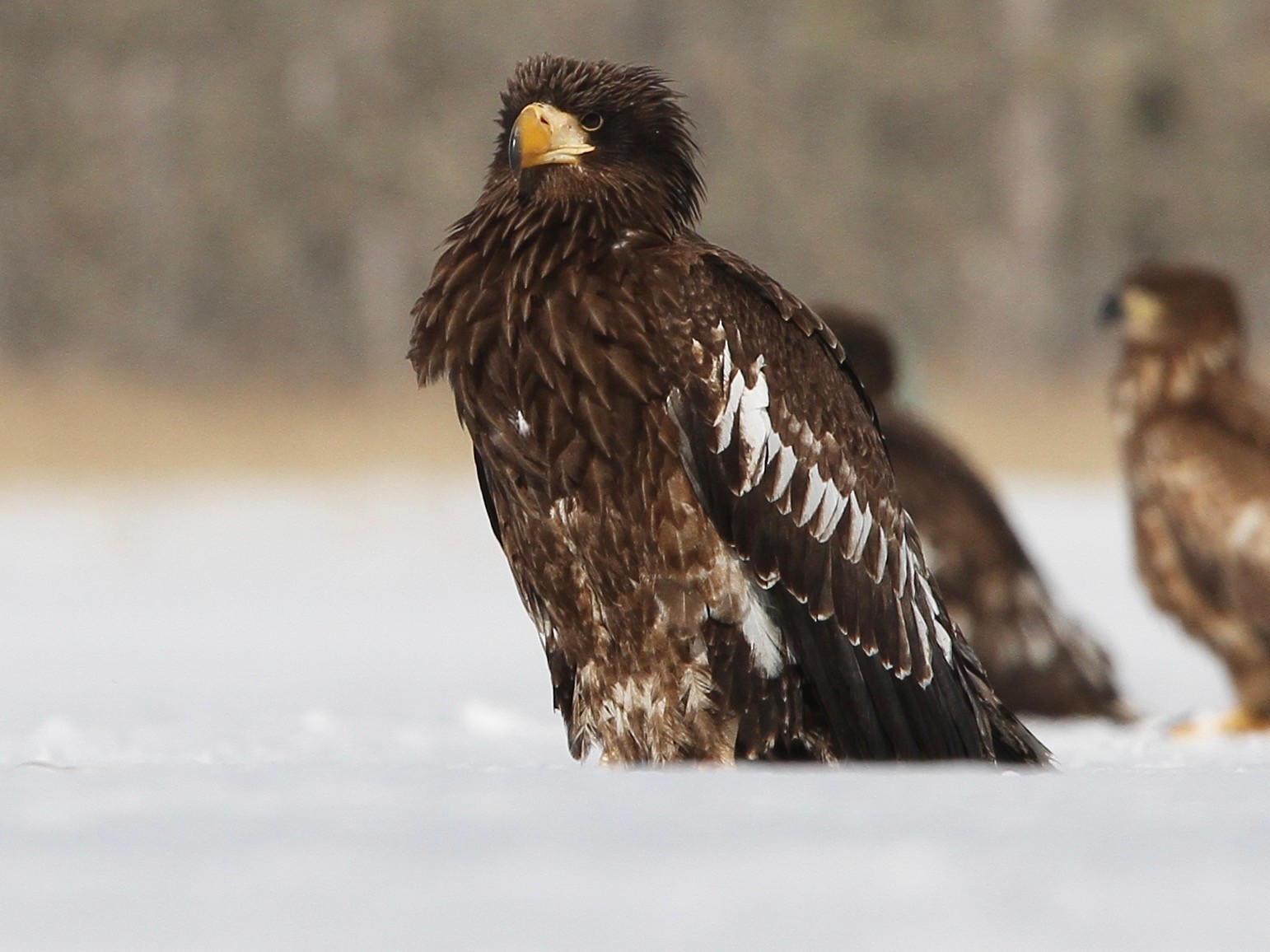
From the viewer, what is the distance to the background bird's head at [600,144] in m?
4.43

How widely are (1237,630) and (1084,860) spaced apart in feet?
20.3

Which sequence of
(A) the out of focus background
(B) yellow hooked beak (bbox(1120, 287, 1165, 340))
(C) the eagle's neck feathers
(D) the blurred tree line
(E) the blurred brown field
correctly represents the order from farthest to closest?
(D) the blurred tree line, (A) the out of focus background, (E) the blurred brown field, (B) yellow hooked beak (bbox(1120, 287, 1165, 340)), (C) the eagle's neck feathers

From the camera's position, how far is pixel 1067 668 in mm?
7648

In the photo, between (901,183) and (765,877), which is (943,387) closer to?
(901,183)

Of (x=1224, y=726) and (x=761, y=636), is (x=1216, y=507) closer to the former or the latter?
(x=1224, y=726)

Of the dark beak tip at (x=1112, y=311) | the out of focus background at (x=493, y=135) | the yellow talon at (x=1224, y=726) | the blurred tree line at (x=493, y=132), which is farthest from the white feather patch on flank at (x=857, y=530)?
the blurred tree line at (x=493, y=132)

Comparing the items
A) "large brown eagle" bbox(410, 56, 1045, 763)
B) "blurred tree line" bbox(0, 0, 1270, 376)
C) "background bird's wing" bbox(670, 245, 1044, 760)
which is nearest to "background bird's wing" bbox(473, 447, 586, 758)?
"large brown eagle" bbox(410, 56, 1045, 763)

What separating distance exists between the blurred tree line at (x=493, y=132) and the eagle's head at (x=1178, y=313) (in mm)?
24623

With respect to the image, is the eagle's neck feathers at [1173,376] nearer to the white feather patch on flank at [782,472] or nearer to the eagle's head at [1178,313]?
the eagle's head at [1178,313]

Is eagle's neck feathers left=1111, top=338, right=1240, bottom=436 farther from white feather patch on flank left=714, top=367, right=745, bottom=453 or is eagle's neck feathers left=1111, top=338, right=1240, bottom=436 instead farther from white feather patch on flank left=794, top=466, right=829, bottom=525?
white feather patch on flank left=714, top=367, right=745, bottom=453

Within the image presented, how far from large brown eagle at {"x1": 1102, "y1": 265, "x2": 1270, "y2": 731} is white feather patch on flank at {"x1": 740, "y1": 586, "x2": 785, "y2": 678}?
3.90 m

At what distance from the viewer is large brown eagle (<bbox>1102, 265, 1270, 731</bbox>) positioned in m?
7.82

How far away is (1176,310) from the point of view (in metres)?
8.23

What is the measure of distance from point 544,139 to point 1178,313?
14.8ft
